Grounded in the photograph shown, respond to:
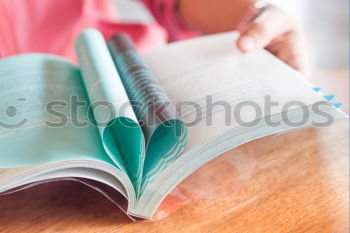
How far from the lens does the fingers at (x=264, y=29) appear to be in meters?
0.62

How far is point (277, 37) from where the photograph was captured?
71cm

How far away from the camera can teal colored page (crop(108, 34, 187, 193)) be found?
0.44 m

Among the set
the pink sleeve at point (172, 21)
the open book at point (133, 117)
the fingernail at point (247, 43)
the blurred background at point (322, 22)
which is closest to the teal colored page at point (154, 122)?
the open book at point (133, 117)

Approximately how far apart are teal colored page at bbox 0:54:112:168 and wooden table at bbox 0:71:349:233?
0.08 metres

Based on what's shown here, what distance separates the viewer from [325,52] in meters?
1.47

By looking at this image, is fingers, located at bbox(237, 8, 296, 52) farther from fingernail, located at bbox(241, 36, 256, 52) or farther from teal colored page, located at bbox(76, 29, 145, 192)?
teal colored page, located at bbox(76, 29, 145, 192)

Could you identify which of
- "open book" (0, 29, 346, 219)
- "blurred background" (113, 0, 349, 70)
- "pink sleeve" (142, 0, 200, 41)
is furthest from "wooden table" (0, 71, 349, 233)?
"blurred background" (113, 0, 349, 70)

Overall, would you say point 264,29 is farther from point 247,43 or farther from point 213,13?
point 213,13

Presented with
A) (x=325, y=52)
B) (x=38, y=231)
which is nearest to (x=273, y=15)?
(x=38, y=231)

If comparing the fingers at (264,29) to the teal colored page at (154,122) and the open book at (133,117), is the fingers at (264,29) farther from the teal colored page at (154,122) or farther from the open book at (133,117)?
the teal colored page at (154,122)

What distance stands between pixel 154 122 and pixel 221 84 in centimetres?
14

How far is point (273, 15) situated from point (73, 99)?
367mm

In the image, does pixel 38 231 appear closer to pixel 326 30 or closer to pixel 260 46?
pixel 260 46

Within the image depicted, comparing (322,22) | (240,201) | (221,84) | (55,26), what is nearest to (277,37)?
(221,84)
